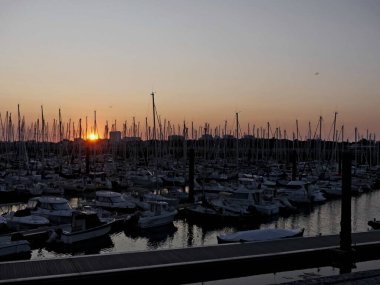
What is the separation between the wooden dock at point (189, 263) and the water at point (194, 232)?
325 inches

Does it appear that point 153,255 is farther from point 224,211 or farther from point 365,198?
point 365,198

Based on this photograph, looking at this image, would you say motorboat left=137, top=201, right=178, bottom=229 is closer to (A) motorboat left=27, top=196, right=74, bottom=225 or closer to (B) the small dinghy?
(A) motorboat left=27, top=196, right=74, bottom=225

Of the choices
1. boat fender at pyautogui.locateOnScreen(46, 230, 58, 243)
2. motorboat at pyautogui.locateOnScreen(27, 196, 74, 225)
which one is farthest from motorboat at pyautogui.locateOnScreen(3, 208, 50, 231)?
boat fender at pyautogui.locateOnScreen(46, 230, 58, 243)

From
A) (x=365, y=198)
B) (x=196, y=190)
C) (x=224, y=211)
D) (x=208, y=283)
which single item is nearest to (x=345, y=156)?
(x=208, y=283)

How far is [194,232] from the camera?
28094 mm

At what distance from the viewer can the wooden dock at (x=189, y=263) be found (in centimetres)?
1223

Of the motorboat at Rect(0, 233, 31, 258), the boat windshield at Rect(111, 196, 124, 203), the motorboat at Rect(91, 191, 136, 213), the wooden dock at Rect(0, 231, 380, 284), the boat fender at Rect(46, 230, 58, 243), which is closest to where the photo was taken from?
the wooden dock at Rect(0, 231, 380, 284)

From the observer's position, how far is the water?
2309 centimetres

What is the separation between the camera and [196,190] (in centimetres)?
4556

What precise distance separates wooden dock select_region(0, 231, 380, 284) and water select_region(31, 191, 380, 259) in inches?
325

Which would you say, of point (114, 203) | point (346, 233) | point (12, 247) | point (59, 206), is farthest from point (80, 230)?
point (346, 233)

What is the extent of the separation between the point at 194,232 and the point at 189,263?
47.5ft

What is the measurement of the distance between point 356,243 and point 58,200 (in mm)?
19881

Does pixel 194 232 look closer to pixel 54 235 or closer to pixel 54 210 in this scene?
pixel 54 235
